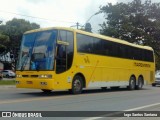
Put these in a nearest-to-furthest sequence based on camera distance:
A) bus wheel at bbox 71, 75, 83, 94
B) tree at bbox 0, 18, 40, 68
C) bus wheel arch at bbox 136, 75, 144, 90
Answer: bus wheel at bbox 71, 75, 83, 94 → bus wheel arch at bbox 136, 75, 144, 90 → tree at bbox 0, 18, 40, 68

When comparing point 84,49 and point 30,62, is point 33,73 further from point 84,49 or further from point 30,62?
point 84,49

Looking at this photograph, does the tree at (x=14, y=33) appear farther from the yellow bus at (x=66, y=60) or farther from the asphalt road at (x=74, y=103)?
the asphalt road at (x=74, y=103)

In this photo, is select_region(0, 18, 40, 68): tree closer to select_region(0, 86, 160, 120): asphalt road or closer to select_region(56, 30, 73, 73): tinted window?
select_region(56, 30, 73, 73): tinted window

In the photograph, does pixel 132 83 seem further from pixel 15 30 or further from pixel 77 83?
pixel 15 30

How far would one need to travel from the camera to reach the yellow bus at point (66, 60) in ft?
59.1

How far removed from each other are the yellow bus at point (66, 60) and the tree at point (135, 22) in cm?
2818

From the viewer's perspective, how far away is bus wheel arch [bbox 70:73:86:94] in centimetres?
1953

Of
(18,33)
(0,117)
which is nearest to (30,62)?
(0,117)

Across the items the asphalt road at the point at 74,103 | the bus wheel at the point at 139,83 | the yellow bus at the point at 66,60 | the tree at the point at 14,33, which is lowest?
the asphalt road at the point at 74,103

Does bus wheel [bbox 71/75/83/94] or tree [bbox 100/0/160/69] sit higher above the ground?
tree [bbox 100/0/160/69]

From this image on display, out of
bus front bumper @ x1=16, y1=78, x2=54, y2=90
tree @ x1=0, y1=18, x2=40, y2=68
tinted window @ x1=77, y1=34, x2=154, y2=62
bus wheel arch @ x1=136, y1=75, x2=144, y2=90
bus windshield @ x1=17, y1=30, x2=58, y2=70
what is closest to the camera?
bus front bumper @ x1=16, y1=78, x2=54, y2=90

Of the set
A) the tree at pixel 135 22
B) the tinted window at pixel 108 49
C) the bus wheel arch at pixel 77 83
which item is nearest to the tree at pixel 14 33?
the tree at pixel 135 22

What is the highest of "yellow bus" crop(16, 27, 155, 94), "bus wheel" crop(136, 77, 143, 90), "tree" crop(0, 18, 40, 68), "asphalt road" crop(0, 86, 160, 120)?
"tree" crop(0, 18, 40, 68)

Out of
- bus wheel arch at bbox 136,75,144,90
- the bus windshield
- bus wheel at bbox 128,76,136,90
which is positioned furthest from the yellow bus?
bus wheel arch at bbox 136,75,144,90
